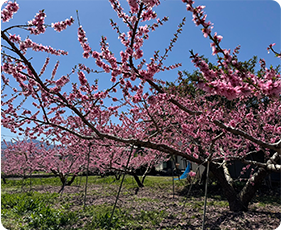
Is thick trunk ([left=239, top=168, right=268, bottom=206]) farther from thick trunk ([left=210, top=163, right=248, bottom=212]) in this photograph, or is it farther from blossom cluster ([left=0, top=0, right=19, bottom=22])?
blossom cluster ([left=0, top=0, right=19, bottom=22])

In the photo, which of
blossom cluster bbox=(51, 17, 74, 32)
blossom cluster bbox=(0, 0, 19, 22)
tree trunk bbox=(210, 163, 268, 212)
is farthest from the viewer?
tree trunk bbox=(210, 163, 268, 212)

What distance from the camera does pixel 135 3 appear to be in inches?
128

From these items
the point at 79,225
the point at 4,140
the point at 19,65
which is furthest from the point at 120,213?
the point at 4,140

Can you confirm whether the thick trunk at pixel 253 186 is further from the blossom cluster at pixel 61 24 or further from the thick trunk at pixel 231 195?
the blossom cluster at pixel 61 24

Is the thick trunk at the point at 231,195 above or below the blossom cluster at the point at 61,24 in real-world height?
below

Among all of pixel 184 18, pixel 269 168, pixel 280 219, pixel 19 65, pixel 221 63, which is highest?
pixel 184 18

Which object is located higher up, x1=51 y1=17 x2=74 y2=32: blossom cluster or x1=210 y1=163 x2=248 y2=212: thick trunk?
x1=51 y1=17 x2=74 y2=32: blossom cluster

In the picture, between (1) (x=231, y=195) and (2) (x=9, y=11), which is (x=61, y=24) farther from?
(1) (x=231, y=195)

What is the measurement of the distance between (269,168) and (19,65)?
770 centimetres

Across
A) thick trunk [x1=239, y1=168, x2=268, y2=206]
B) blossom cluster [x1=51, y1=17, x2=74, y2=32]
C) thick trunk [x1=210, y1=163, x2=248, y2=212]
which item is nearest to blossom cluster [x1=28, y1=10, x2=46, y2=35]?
blossom cluster [x1=51, y1=17, x2=74, y2=32]

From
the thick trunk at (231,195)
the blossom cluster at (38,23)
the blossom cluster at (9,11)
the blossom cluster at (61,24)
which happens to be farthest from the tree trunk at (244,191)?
the blossom cluster at (9,11)

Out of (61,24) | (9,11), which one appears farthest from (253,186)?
(9,11)

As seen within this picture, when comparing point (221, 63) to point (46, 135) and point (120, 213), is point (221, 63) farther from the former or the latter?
point (46, 135)

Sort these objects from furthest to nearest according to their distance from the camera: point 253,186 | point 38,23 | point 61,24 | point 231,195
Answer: point 231,195 → point 253,186 → point 61,24 → point 38,23
